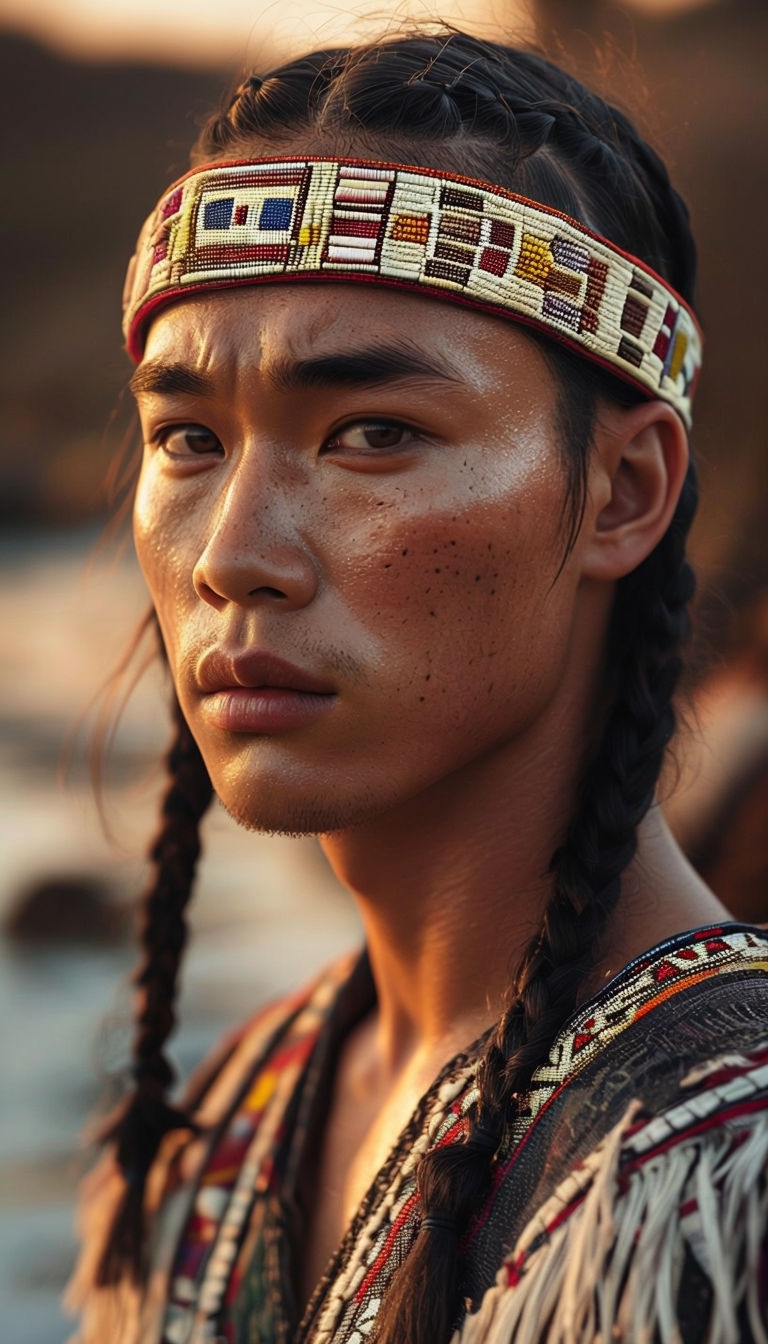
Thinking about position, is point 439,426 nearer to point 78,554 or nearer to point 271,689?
point 271,689

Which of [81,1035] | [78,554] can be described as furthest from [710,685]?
[78,554]

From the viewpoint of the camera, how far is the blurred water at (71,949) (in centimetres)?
505

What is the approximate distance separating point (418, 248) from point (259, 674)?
570mm

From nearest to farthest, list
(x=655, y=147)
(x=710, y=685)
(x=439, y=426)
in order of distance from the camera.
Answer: (x=439, y=426) < (x=655, y=147) < (x=710, y=685)

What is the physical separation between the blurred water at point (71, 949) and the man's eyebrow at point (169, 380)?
2.21 meters

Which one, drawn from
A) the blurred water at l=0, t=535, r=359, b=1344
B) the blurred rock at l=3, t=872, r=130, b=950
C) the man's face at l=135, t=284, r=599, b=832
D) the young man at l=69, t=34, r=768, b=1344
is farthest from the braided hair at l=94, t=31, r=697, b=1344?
the blurred rock at l=3, t=872, r=130, b=950

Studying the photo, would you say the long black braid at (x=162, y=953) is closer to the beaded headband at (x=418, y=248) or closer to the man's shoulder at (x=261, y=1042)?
the man's shoulder at (x=261, y=1042)

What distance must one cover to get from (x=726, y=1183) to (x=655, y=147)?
1609 millimetres

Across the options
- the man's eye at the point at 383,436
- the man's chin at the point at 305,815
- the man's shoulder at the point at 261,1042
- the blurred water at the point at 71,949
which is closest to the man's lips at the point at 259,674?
the man's chin at the point at 305,815

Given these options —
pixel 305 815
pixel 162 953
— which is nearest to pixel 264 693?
pixel 305 815

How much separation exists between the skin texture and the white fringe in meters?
0.42

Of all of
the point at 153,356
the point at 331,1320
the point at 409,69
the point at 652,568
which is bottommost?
the point at 331,1320

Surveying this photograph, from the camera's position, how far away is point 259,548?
1.76 m

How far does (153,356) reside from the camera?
1979 mm
